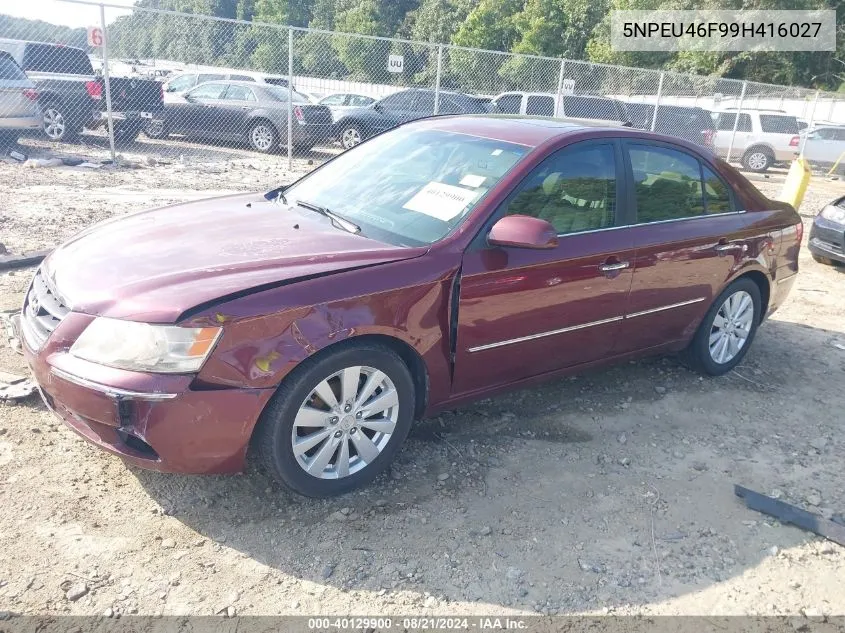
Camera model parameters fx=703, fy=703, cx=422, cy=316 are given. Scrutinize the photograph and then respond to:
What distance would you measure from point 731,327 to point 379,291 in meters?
3.04

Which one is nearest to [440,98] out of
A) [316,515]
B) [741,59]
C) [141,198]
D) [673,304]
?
[141,198]

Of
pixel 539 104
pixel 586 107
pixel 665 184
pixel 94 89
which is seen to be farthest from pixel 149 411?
pixel 539 104

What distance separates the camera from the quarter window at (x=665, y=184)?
410 centimetres

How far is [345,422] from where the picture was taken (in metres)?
3.06

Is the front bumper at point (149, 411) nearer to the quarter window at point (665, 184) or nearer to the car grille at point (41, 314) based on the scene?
the car grille at point (41, 314)

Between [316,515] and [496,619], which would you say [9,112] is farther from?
[496,619]

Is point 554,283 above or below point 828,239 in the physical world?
above

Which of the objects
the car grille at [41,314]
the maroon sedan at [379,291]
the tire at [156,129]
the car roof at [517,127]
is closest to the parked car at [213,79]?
the tire at [156,129]

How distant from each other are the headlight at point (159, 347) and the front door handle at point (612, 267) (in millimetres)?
2122

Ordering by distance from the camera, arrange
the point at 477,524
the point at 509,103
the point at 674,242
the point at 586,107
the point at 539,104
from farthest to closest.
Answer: the point at 509,103 → the point at 539,104 → the point at 586,107 → the point at 674,242 → the point at 477,524

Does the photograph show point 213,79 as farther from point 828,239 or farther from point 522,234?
point 522,234

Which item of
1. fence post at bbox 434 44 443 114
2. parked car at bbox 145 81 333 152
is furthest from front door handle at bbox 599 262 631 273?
parked car at bbox 145 81 333 152

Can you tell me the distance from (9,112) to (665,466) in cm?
1163

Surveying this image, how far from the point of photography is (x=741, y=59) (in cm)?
3250
